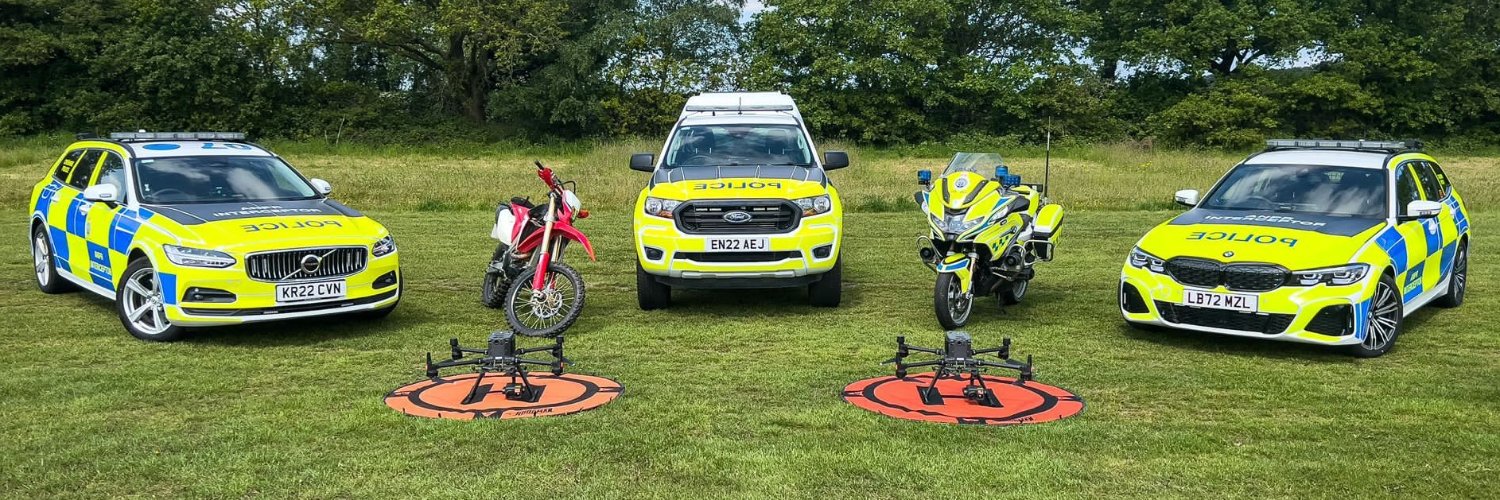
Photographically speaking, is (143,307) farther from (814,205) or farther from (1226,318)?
(1226,318)

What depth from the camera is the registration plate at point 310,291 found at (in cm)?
884

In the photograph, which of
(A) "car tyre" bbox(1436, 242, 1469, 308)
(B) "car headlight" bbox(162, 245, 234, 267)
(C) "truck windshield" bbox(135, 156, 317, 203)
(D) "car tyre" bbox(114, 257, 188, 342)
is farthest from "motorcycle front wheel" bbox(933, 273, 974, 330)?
(D) "car tyre" bbox(114, 257, 188, 342)

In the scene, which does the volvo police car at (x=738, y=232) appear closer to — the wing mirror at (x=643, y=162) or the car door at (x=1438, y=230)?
the wing mirror at (x=643, y=162)

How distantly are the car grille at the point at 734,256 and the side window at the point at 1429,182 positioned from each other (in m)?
5.23

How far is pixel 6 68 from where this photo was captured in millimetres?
42000

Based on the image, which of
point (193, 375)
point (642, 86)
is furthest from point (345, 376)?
point (642, 86)

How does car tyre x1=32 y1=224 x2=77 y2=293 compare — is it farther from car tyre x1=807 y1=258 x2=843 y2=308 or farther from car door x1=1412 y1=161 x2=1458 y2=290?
car door x1=1412 y1=161 x2=1458 y2=290

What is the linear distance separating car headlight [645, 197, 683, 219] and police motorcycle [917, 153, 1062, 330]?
6.72ft

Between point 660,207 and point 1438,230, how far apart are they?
6.26 m

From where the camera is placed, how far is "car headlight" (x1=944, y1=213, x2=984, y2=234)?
9.54 metres

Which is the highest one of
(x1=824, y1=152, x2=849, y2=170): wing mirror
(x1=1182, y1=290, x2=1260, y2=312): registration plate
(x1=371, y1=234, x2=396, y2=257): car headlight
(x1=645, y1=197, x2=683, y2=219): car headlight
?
(x1=824, y1=152, x2=849, y2=170): wing mirror

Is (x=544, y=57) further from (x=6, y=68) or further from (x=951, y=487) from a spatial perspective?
(x=951, y=487)

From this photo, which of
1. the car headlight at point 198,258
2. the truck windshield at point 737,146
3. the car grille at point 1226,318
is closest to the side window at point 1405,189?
the car grille at point 1226,318

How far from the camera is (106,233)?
9.63 metres
